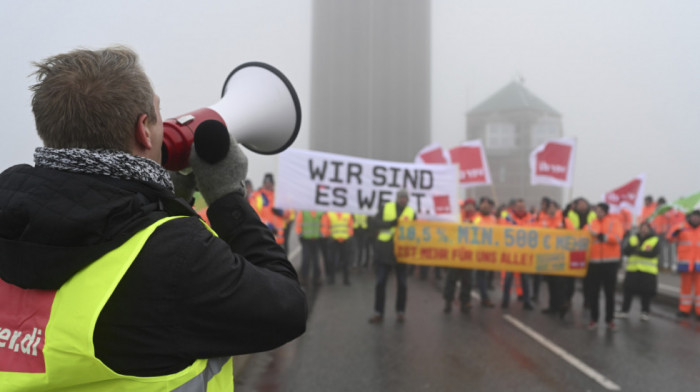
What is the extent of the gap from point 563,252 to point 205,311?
789 cm

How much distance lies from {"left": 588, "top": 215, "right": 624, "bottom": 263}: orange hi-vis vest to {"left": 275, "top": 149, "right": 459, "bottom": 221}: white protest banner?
2.00m

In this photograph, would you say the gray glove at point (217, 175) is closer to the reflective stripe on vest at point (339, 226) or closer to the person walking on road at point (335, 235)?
the person walking on road at point (335, 235)

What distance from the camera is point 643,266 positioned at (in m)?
7.80

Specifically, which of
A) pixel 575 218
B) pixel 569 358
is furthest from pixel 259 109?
pixel 575 218

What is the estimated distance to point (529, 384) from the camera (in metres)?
4.64

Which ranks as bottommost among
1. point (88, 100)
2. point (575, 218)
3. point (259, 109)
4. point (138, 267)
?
point (138, 267)

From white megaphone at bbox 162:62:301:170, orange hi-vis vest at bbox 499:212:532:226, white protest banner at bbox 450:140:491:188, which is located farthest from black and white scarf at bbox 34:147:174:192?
white protest banner at bbox 450:140:491:188

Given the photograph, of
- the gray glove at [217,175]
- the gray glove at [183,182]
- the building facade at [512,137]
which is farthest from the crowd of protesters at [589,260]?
the building facade at [512,137]

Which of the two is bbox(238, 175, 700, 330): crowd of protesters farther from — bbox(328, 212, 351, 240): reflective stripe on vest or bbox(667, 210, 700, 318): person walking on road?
bbox(328, 212, 351, 240): reflective stripe on vest

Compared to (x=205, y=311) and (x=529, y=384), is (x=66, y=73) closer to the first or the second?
(x=205, y=311)

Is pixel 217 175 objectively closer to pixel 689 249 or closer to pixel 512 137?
pixel 689 249

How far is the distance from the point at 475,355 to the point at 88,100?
5.33 meters

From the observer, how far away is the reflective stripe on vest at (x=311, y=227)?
10.5 m

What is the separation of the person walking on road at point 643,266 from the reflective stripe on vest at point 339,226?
5.47 metres
